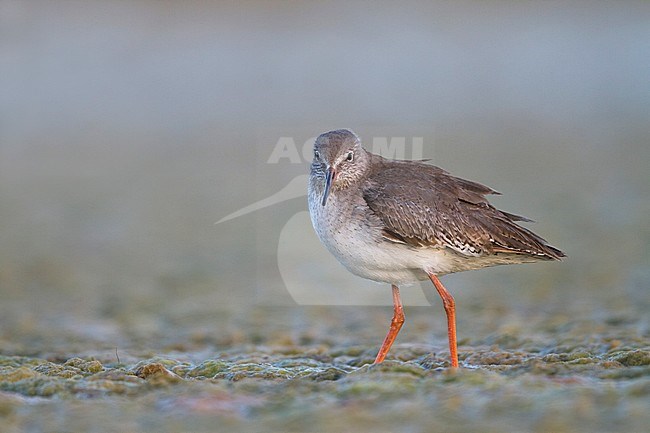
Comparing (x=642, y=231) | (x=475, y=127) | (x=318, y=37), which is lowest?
(x=642, y=231)

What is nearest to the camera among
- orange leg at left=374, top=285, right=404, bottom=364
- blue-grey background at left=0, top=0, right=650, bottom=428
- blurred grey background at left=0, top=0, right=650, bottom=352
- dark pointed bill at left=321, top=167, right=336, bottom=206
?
dark pointed bill at left=321, top=167, right=336, bottom=206

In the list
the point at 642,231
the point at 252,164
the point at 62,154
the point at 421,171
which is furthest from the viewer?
the point at 62,154

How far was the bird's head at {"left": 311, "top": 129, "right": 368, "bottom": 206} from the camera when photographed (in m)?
8.32

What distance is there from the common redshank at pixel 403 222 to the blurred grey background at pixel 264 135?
219 cm

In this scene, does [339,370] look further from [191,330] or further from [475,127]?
[475,127]

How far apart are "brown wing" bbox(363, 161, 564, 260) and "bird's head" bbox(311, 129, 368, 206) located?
0.56 ft

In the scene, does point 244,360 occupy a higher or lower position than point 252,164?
lower

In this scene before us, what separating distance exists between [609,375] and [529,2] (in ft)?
73.1

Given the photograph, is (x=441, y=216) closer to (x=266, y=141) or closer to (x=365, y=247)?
(x=365, y=247)

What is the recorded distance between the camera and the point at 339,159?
835cm

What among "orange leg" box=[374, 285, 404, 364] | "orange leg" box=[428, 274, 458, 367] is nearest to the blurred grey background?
"orange leg" box=[374, 285, 404, 364]

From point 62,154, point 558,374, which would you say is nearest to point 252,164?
point 62,154

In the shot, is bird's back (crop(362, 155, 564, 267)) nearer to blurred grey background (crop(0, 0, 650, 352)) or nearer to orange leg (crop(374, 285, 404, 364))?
orange leg (crop(374, 285, 404, 364))

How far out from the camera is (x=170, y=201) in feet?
53.8
